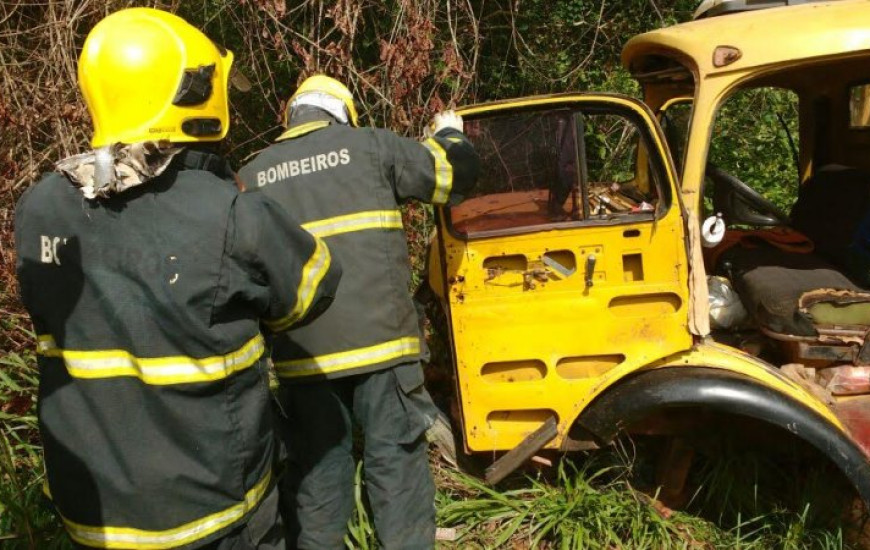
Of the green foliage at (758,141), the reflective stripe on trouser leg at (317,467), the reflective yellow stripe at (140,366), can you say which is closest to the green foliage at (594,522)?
the reflective stripe on trouser leg at (317,467)

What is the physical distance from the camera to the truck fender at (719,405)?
246cm

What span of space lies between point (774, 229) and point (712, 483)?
1529 millimetres

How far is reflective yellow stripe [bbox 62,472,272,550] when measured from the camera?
162 cm

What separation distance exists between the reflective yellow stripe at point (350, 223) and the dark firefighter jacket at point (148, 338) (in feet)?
2.71

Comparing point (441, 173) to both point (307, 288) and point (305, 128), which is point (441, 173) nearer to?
point (305, 128)

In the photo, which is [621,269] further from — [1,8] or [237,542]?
[1,8]

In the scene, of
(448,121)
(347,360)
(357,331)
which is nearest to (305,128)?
(448,121)

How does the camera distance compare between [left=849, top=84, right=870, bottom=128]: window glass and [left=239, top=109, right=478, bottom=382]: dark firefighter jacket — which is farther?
[left=849, top=84, right=870, bottom=128]: window glass

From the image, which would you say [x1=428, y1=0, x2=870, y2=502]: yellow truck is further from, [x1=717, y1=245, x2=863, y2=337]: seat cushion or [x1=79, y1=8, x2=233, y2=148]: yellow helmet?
[x1=79, y1=8, x2=233, y2=148]: yellow helmet

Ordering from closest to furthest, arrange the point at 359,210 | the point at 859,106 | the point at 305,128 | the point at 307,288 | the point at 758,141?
the point at 307,288
the point at 359,210
the point at 305,128
the point at 859,106
the point at 758,141

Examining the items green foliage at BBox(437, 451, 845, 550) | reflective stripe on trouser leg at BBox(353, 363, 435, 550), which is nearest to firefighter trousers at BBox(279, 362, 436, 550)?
reflective stripe on trouser leg at BBox(353, 363, 435, 550)

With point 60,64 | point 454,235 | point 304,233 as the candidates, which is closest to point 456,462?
point 454,235

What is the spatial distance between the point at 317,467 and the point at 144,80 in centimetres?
172

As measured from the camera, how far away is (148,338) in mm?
1554
